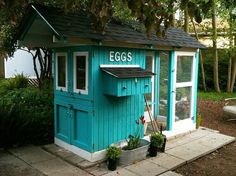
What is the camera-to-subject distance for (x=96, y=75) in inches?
185

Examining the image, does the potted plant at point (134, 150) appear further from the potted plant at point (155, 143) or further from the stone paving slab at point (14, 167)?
the stone paving slab at point (14, 167)

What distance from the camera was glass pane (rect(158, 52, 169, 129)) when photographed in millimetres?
6289

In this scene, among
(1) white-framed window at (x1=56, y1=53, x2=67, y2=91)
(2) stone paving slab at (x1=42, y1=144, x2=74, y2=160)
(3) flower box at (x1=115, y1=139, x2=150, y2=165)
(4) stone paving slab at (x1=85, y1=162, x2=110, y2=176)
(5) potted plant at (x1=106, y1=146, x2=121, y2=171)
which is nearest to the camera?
(4) stone paving slab at (x1=85, y1=162, x2=110, y2=176)

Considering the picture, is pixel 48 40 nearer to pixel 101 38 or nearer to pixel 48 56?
pixel 101 38

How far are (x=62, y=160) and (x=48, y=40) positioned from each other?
2.34 meters

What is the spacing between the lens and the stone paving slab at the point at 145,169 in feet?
14.9

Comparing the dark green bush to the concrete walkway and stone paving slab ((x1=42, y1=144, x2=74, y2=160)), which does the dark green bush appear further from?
Answer: stone paving slab ((x1=42, y1=144, x2=74, y2=160))

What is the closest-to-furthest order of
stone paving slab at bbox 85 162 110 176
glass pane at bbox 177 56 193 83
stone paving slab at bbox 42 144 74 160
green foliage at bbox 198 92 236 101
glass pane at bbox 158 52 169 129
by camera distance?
stone paving slab at bbox 85 162 110 176 → stone paving slab at bbox 42 144 74 160 → glass pane at bbox 158 52 169 129 → glass pane at bbox 177 56 193 83 → green foliage at bbox 198 92 236 101

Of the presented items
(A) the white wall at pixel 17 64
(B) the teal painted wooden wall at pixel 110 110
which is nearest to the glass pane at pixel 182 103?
(B) the teal painted wooden wall at pixel 110 110

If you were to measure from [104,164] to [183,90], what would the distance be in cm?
279

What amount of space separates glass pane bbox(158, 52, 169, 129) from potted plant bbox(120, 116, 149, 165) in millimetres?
1188

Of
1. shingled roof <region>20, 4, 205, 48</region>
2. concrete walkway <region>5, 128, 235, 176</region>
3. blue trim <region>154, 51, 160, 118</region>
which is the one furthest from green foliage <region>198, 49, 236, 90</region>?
shingled roof <region>20, 4, 205, 48</region>

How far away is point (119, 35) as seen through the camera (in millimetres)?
4988

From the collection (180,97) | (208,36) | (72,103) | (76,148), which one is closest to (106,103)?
(72,103)
